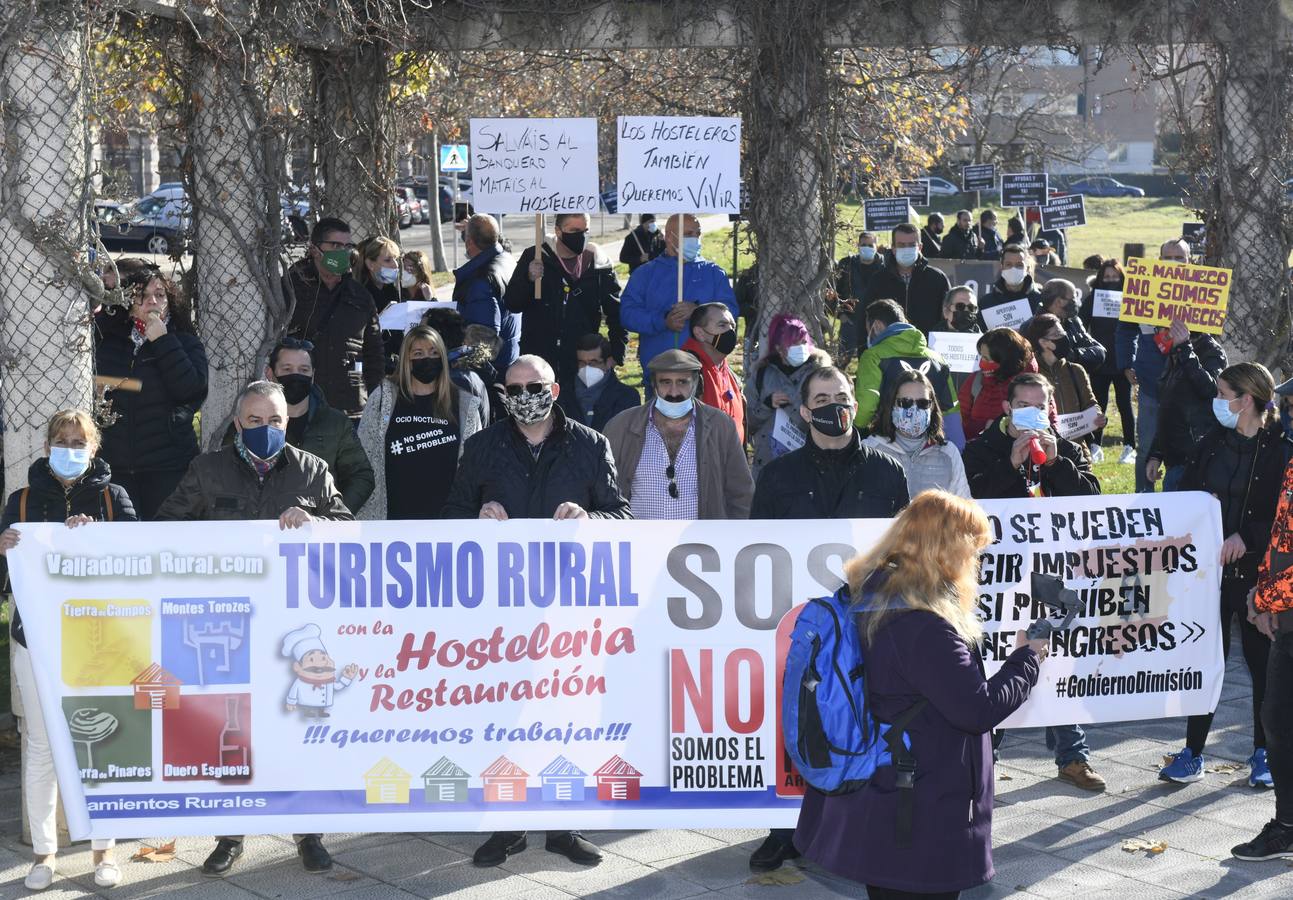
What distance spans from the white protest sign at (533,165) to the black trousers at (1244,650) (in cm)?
489

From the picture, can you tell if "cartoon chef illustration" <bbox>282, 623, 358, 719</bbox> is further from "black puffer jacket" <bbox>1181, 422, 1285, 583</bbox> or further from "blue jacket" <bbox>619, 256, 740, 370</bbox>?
"blue jacket" <bbox>619, 256, 740, 370</bbox>

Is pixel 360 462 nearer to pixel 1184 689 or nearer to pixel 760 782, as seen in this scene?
pixel 760 782

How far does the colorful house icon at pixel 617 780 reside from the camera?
647 centimetres

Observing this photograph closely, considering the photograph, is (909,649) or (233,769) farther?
(233,769)

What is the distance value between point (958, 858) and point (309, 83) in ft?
28.7

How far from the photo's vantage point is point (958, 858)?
4.70 m

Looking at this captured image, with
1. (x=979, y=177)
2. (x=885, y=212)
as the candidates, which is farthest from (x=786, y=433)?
(x=979, y=177)

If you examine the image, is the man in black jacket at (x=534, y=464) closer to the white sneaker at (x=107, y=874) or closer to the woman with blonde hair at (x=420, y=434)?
the woman with blonde hair at (x=420, y=434)

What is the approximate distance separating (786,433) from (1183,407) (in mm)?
2534

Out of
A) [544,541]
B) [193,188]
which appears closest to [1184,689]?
[544,541]

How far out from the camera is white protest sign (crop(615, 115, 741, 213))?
10.6m

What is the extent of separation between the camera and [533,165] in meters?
10.9

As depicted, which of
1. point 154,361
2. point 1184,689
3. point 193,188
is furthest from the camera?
point 193,188

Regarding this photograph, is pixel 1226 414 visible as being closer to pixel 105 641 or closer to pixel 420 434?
pixel 420 434
